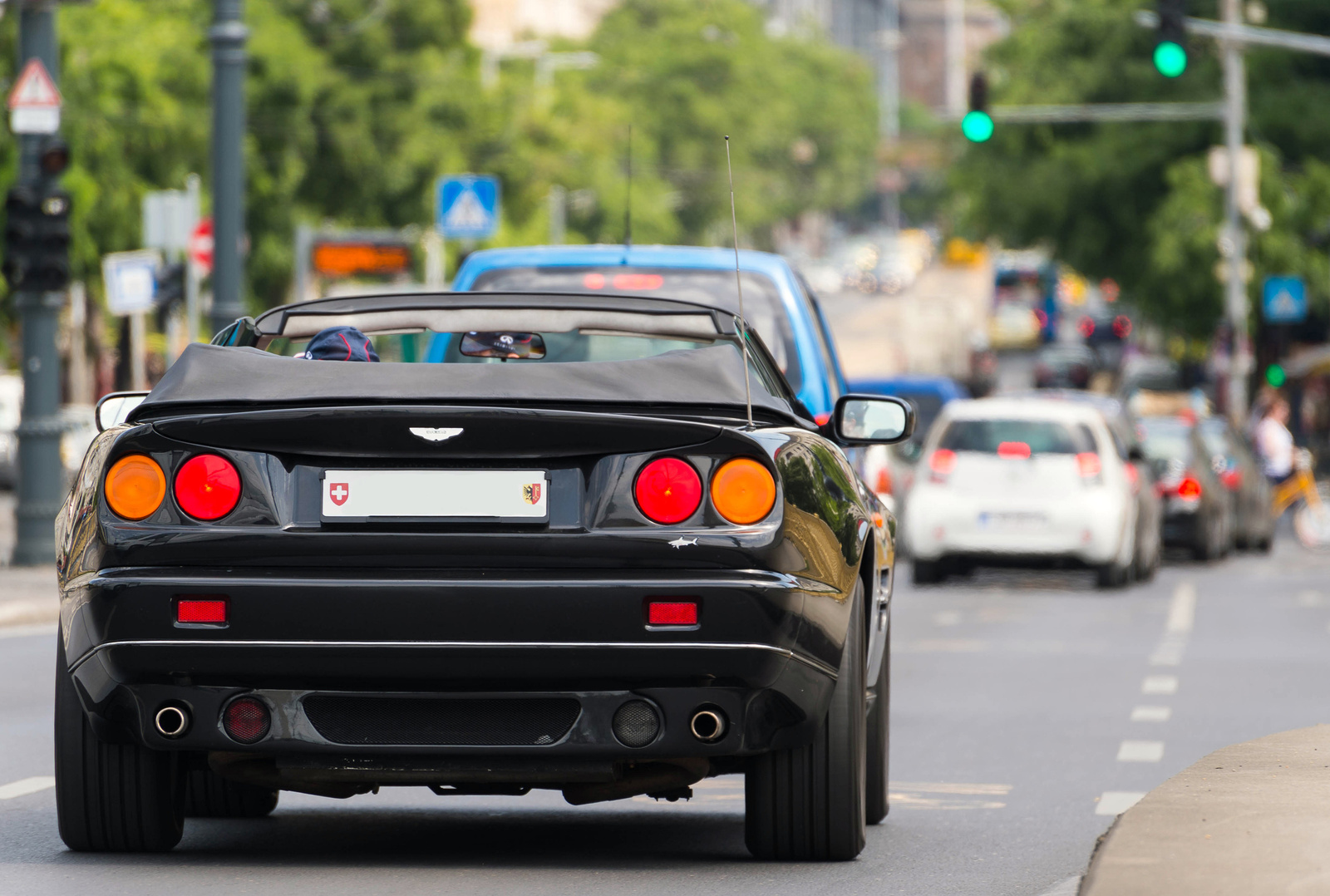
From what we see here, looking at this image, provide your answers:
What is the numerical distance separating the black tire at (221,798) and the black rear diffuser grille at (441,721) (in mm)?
1497

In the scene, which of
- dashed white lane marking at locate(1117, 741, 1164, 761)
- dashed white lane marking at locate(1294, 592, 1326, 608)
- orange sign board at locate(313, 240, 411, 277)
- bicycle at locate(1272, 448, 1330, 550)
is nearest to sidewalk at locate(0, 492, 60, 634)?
dashed white lane marking at locate(1117, 741, 1164, 761)

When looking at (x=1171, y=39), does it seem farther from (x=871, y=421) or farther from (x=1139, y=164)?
(x=1139, y=164)

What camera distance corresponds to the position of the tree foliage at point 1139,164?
143 feet

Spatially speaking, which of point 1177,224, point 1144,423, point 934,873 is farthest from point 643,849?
point 1177,224

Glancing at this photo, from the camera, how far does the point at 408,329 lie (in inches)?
288

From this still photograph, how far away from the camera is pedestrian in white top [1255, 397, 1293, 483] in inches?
1305

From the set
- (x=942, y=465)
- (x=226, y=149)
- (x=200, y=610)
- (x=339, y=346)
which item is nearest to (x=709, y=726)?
(x=200, y=610)

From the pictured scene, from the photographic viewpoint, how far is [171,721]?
247 inches

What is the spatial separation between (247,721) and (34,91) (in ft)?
46.6

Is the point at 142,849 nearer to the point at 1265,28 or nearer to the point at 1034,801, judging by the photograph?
the point at 1034,801

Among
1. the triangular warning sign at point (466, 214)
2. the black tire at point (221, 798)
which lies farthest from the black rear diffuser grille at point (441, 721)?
the triangular warning sign at point (466, 214)

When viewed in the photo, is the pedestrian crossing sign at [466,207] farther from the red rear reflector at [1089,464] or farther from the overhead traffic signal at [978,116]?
the red rear reflector at [1089,464]

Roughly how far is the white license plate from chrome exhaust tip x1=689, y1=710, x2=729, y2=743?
571 millimetres

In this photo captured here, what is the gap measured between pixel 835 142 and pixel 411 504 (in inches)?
4794
